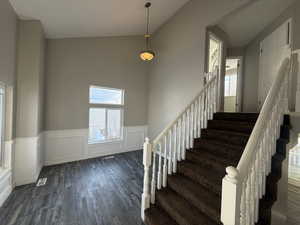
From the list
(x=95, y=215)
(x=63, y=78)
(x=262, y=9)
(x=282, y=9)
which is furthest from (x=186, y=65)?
(x=95, y=215)

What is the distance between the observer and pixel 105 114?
190 inches

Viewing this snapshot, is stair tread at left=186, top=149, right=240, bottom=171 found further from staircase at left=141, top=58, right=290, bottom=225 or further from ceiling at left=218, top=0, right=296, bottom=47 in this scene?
ceiling at left=218, top=0, right=296, bottom=47

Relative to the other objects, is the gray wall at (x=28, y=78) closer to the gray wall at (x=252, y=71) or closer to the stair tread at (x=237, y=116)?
the stair tread at (x=237, y=116)

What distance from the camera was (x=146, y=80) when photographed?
5.63m

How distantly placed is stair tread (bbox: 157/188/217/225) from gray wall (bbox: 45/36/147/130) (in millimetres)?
3279

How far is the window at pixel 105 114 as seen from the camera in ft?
15.0

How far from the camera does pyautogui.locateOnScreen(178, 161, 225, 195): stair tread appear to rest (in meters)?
1.79

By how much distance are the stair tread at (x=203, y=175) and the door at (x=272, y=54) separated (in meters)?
2.34

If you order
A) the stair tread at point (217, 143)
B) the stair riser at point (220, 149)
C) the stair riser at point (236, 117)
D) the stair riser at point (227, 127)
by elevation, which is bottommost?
the stair riser at point (220, 149)

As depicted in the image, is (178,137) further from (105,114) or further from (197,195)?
(105,114)

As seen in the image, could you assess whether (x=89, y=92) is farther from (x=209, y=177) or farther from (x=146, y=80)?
(x=209, y=177)

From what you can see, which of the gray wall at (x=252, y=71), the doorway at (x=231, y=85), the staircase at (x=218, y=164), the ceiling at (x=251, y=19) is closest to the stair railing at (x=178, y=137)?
the staircase at (x=218, y=164)

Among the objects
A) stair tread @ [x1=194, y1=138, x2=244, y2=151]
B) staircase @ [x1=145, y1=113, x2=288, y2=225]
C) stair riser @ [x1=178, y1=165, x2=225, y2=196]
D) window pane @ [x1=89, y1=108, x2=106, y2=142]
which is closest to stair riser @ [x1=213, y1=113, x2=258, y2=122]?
staircase @ [x1=145, y1=113, x2=288, y2=225]

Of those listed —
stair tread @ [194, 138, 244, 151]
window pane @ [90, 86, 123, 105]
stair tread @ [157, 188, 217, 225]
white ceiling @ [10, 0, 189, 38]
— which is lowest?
stair tread @ [157, 188, 217, 225]
